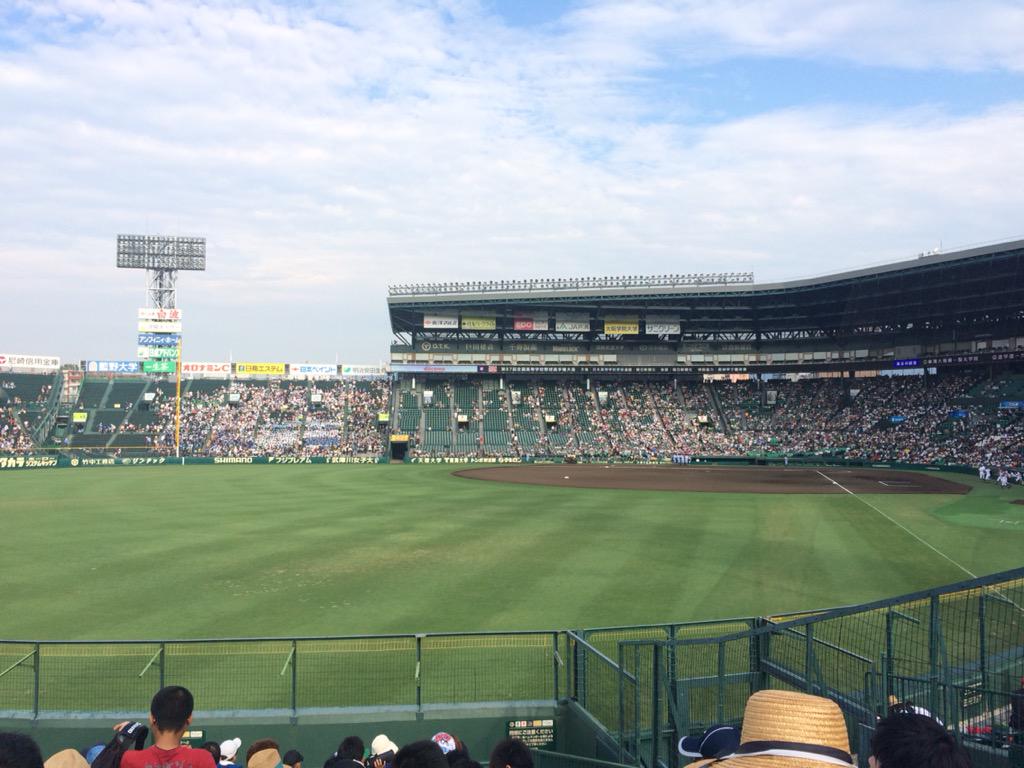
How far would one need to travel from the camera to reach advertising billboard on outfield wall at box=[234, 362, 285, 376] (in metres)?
95.6

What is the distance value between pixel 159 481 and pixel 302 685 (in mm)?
45800

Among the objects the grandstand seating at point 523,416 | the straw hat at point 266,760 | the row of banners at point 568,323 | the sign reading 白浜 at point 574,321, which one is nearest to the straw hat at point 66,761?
the straw hat at point 266,760

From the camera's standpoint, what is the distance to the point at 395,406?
86938 mm

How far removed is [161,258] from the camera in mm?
84938

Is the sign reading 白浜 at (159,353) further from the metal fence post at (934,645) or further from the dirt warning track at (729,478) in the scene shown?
the metal fence post at (934,645)

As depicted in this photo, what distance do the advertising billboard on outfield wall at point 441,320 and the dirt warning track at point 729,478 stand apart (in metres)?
21.0

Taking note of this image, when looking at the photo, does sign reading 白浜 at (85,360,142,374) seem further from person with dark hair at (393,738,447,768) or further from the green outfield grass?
person with dark hair at (393,738,447,768)

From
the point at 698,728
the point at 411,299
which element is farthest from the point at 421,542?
the point at 411,299

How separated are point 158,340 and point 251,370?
63.4 feet

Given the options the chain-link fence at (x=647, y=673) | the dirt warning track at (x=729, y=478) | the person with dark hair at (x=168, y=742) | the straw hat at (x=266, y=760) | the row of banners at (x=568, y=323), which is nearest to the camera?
the person with dark hair at (x=168, y=742)

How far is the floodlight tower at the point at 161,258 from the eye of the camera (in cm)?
8488

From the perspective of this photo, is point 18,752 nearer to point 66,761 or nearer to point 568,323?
point 66,761

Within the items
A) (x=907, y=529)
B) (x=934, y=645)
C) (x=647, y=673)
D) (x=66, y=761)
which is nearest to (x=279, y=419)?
(x=907, y=529)

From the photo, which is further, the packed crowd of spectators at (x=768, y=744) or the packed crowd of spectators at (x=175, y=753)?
the packed crowd of spectators at (x=175, y=753)
